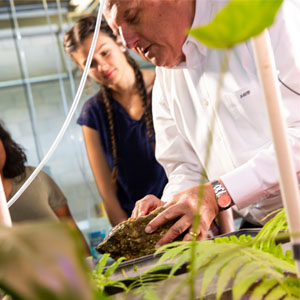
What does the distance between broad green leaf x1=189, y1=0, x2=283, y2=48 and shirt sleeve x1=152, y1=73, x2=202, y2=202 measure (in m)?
1.20

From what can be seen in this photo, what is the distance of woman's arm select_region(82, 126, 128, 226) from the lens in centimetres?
243

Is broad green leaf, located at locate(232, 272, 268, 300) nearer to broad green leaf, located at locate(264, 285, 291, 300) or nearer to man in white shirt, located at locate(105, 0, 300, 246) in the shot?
broad green leaf, located at locate(264, 285, 291, 300)

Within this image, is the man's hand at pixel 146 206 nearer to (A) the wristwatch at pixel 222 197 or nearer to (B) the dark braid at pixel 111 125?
(A) the wristwatch at pixel 222 197

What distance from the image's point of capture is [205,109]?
1.60 m

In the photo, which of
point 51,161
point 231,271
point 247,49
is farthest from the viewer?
point 51,161

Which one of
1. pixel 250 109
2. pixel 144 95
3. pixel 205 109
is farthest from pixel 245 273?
pixel 144 95

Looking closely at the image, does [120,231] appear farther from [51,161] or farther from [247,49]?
[51,161]

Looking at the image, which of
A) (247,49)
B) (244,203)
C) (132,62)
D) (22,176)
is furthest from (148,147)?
(244,203)

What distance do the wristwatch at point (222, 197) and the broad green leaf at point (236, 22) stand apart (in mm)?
840

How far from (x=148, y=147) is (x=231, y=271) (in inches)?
75.0

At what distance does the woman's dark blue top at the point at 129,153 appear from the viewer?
7.70 feet

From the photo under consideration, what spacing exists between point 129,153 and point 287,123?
4.10 ft

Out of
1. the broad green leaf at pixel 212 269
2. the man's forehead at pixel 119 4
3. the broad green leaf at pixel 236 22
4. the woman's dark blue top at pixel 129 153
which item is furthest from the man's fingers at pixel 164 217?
the woman's dark blue top at pixel 129 153

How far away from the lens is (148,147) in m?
2.35
